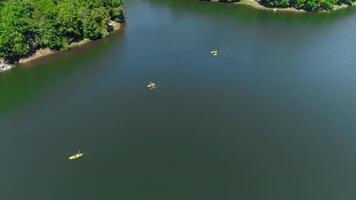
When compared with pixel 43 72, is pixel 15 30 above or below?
above

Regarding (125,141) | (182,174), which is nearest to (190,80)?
(125,141)

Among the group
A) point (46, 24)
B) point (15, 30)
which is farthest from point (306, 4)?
point (15, 30)

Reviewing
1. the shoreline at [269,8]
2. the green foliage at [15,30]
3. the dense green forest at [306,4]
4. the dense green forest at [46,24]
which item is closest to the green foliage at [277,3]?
the dense green forest at [306,4]

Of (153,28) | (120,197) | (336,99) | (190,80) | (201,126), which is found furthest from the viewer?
(153,28)

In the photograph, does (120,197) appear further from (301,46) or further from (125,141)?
(301,46)

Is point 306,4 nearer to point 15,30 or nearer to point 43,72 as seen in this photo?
point 43,72

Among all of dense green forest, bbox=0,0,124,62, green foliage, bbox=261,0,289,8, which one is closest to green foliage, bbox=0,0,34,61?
dense green forest, bbox=0,0,124,62
